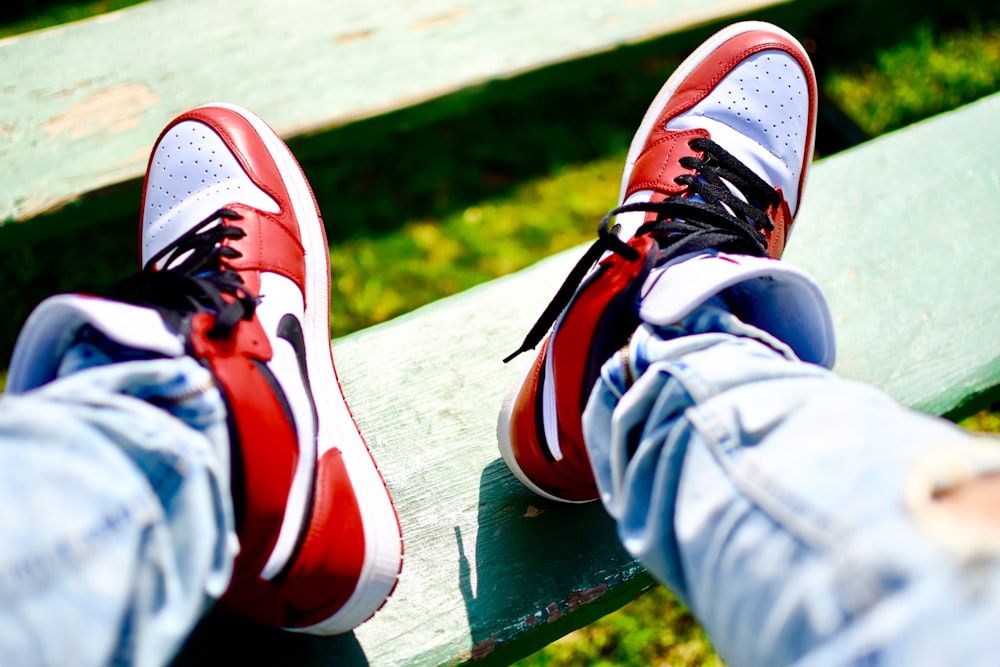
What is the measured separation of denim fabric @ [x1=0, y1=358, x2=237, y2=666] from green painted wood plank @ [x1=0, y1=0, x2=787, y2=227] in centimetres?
90

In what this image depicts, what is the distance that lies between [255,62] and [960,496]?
1.47 metres

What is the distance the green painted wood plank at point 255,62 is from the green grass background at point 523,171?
61 mm

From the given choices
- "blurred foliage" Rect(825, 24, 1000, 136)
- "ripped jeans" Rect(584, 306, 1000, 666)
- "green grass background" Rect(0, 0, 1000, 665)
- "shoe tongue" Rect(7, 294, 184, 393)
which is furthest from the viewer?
"blurred foliage" Rect(825, 24, 1000, 136)

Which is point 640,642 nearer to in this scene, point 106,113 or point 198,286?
point 198,286

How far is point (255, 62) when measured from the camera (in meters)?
1.50

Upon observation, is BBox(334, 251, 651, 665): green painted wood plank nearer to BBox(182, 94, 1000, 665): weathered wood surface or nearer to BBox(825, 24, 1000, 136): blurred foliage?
BBox(182, 94, 1000, 665): weathered wood surface

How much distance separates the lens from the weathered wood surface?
95 cm

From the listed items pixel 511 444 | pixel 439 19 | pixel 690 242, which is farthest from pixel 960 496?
pixel 439 19

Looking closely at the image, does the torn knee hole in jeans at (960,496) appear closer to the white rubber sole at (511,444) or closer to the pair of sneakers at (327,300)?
the pair of sneakers at (327,300)

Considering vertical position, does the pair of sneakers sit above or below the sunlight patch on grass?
above

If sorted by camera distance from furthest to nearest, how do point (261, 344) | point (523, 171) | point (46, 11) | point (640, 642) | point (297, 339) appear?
1. point (46, 11)
2. point (523, 171)
3. point (640, 642)
4. point (297, 339)
5. point (261, 344)

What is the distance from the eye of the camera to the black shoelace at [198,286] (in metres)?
0.79

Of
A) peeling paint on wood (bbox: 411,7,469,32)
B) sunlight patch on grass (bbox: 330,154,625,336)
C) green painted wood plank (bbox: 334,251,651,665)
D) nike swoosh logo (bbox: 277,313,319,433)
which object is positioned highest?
peeling paint on wood (bbox: 411,7,469,32)

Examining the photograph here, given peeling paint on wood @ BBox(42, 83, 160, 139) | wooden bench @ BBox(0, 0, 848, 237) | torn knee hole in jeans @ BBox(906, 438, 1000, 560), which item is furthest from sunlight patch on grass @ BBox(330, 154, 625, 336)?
torn knee hole in jeans @ BBox(906, 438, 1000, 560)
